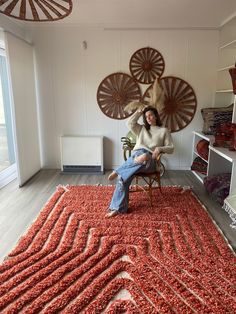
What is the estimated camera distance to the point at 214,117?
382 centimetres

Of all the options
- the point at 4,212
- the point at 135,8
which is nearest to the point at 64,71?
the point at 135,8

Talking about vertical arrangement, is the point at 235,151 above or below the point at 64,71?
below

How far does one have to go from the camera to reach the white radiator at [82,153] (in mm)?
4254

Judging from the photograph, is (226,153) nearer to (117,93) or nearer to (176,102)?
(176,102)

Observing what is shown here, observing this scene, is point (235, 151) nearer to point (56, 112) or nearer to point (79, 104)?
point (79, 104)

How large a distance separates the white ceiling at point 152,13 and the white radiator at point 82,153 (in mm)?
1810

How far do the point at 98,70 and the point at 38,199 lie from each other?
2333 millimetres

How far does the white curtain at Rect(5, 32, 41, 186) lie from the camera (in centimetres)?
339

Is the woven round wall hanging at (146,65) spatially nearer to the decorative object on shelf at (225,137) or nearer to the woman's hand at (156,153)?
the decorative object on shelf at (225,137)

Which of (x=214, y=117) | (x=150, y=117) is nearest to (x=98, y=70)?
(x=150, y=117)

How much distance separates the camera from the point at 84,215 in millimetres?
2717

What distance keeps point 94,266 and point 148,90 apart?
10.1ft

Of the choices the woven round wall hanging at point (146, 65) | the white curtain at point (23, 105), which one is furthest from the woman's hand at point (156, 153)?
the white curtain at point (23, 105)

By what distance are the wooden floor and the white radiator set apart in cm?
25
